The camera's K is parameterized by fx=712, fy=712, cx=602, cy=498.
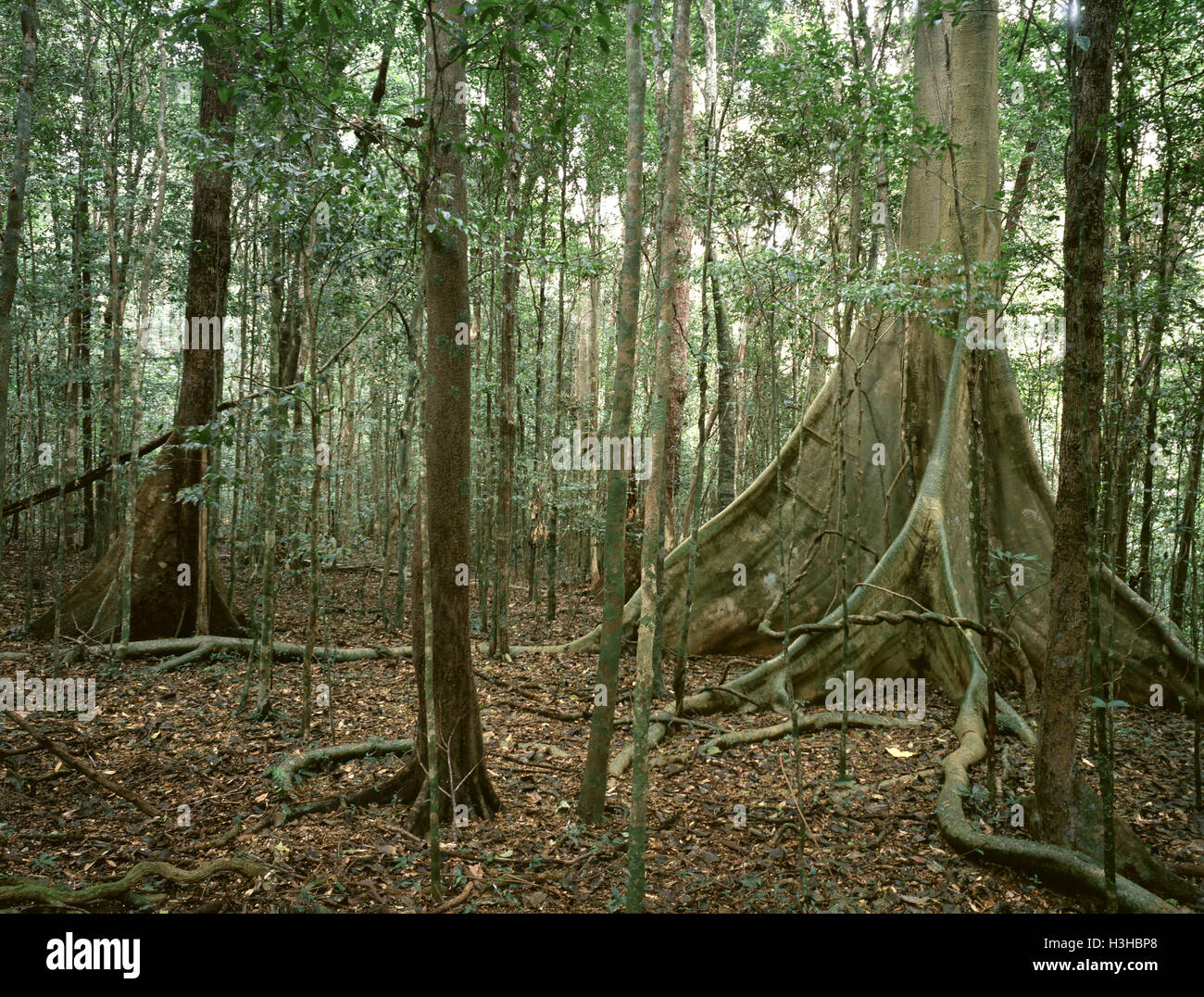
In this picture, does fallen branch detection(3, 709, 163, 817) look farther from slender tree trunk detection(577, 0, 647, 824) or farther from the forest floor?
slender tree trunk detection(577, 0, 647, 824)

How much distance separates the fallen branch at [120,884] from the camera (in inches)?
131

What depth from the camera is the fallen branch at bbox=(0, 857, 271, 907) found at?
3328mm

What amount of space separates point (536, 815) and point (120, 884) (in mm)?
2336

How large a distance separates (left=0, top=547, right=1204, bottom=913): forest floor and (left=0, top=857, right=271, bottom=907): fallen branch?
0.08m

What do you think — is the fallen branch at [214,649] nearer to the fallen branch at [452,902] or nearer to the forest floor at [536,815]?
the forest floor at [536,815]

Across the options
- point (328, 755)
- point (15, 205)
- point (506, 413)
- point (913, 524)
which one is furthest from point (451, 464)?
point (913, 524)

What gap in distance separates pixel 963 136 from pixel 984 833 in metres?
7.53

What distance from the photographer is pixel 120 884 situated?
11.7 feet

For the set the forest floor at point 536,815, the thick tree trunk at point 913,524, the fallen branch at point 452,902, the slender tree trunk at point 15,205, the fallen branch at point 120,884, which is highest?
the slender tree trunk at point 15,205

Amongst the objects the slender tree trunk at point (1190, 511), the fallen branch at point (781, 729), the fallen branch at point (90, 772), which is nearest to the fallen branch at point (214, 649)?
the fallen branch at point (90, 772)

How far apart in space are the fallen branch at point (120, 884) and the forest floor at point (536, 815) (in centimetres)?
8

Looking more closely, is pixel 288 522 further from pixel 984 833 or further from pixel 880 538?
pixel 984 833

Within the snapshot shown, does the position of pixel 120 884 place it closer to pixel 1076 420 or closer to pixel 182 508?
pixel 1076 420

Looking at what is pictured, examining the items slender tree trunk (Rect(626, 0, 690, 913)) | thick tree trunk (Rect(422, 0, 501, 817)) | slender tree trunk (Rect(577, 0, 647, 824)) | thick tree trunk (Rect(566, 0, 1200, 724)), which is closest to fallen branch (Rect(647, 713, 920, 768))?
thick tree trunk (Rect(566, 0, 1200, 724))
